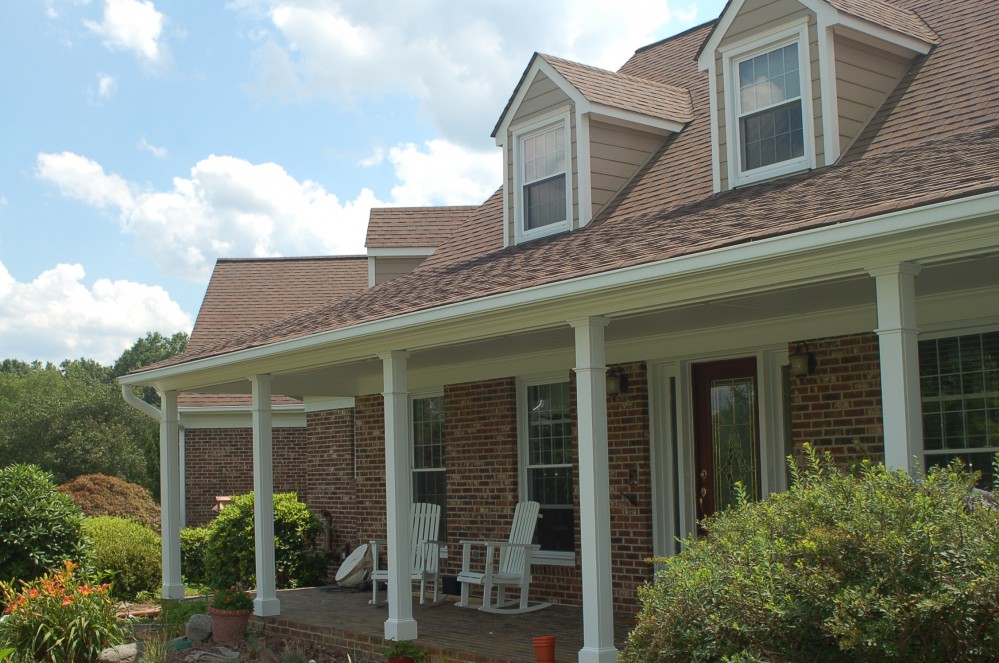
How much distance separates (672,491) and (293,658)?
3.84m

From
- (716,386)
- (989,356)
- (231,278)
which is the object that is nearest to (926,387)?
(989,356)

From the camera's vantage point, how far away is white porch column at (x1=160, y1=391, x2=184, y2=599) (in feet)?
43.1

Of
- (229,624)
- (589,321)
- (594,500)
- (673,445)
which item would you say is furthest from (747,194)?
(229,624)

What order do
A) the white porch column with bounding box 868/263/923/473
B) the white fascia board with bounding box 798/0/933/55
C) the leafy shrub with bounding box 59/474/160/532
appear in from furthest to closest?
the leafy shrub with bounding box 59/474/160/532 → the white fascia board with bounding box 798/0/933/55 → the white porch column with bounding box 868/263/923/473

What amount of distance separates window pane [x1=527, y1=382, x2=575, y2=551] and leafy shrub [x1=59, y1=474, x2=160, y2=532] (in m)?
13.0

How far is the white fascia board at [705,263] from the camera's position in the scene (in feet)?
17.8

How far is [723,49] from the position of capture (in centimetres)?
999

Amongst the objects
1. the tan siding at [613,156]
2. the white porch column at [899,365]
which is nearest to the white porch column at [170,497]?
the tan siding at [613,156]

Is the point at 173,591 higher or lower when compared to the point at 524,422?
lower

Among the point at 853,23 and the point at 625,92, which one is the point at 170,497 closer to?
the point at 625,92

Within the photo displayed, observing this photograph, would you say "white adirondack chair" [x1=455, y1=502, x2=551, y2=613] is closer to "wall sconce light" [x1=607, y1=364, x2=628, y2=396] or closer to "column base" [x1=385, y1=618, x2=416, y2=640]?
"column base" [x1=385, y1=618, x2=416, y2=640]

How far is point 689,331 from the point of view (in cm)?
989

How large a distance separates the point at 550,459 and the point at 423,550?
1717 millimetres

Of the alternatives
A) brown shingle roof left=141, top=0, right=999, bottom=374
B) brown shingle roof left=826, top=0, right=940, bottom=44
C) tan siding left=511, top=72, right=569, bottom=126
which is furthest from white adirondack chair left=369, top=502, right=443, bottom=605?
brown shingle roof left=826, top=0, right=940, bottom=44
